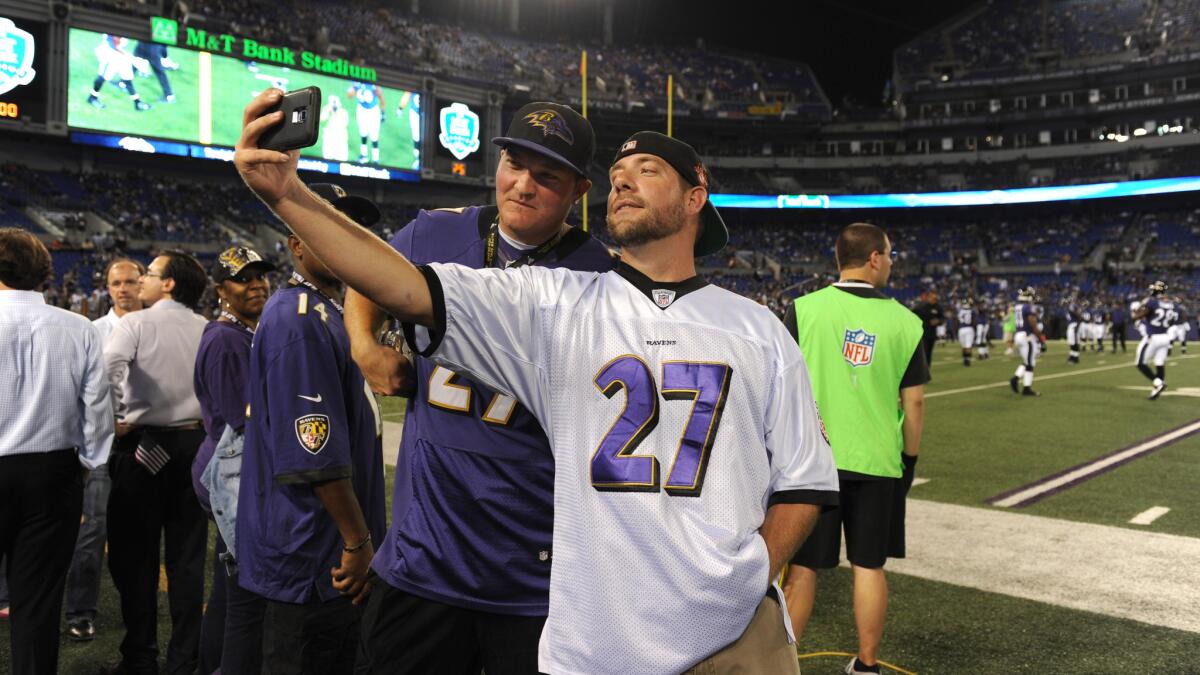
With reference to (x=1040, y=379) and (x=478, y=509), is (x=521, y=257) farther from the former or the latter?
(x=1040, y=379)

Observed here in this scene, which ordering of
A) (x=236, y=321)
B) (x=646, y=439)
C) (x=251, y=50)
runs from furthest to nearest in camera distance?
(x=251, y=50) < (x=236, y=321) < (x=646, y=439)

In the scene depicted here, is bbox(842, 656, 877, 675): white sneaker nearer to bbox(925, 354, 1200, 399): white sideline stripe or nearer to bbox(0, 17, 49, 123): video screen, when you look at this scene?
bbox(925, 354, 1200, 399): white sideline stripe

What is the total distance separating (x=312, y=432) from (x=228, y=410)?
35.9 inches

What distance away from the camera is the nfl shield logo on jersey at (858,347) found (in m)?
4.17

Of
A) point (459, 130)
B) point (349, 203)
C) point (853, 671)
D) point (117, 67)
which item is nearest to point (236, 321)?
→ point (349, 203)

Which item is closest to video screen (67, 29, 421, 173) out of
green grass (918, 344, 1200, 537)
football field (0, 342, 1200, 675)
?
green grass (918, 344, 1200, 537)

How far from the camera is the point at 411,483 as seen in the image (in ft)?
7.38

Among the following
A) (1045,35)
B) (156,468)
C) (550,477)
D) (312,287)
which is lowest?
(156,468)

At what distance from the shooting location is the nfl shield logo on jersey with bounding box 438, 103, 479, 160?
39406 millimetres

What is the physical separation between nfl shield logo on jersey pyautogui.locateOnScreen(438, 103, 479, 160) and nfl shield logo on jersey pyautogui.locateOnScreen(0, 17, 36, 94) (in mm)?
15993

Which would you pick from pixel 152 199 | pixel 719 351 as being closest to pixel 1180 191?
pixel 152 199

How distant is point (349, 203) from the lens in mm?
2891

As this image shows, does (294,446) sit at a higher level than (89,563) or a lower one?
higher

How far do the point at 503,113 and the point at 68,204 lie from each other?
21.2 metres
